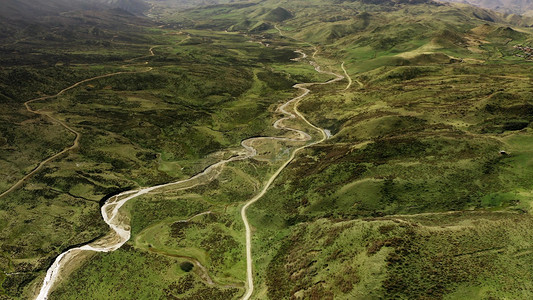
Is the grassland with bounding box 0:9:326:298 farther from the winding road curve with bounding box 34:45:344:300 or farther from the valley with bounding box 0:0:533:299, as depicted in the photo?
the winding road curve with bounding box 34:45:344:300

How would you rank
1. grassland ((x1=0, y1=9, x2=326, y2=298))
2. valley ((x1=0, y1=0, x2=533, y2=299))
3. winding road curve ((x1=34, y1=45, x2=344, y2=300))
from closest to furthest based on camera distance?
valley ((x1=0, y1=0, x2=533, y2=299))
winding road curve ((x1=34, y1=45, x2=344, y2=300))
grassland ((x1=0, y1=9, x2=326, y2=298))

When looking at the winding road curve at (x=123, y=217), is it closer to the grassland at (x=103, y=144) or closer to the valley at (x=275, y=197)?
the valley at (x=275, y=197)

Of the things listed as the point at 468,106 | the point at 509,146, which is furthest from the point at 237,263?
the point at 468,106

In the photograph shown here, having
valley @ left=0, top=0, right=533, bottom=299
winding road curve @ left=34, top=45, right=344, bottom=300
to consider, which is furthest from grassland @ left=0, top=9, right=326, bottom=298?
winding road curve @ left=34, top=45, right=344, bottom=300

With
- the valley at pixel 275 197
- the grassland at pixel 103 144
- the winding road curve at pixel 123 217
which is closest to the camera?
the valley at pixel 275 197

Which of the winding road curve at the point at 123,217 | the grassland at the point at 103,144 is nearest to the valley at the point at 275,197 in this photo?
the winding road curve at the point at 123,217

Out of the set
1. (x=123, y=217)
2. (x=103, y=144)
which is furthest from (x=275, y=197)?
(x=103, y=144)

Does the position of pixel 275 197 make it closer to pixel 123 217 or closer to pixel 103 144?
pixel 123 217

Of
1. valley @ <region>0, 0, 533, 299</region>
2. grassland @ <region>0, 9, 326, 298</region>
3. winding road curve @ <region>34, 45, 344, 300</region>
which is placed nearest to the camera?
valley @ <region>0, 0, 533, 299</region>

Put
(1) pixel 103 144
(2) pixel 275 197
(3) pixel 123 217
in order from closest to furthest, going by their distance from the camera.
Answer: (3) pixel 123 217 → (2) pixel 275 197 → (1) pixel 103 144

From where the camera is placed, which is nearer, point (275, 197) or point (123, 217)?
point (123, 217)

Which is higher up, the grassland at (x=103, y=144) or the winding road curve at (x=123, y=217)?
the grassland at (x=103, y=144)

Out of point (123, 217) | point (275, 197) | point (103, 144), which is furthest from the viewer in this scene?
point (103, 144)
